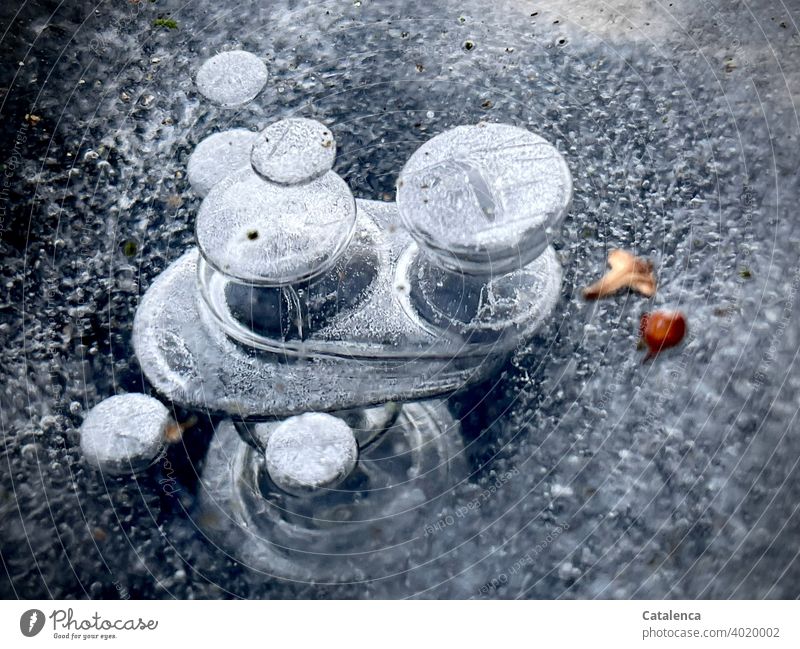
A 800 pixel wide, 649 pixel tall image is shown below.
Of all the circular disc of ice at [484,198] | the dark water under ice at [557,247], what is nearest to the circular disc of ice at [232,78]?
the dark water under ice at [557,247]

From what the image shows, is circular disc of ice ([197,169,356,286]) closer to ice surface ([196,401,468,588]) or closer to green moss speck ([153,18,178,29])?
ice surface ([196,401,468,588])

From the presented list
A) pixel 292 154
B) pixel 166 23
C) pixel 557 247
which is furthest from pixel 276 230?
pixel 166 23

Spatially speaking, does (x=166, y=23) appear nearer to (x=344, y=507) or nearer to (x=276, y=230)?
(x=276, y=230)

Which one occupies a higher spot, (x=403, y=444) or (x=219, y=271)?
(x=219, y=271)

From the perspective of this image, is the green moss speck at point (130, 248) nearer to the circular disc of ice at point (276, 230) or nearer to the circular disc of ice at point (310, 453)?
the circular disc of ice at point (276, 230)

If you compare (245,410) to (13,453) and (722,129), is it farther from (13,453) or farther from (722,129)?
(722,129)
